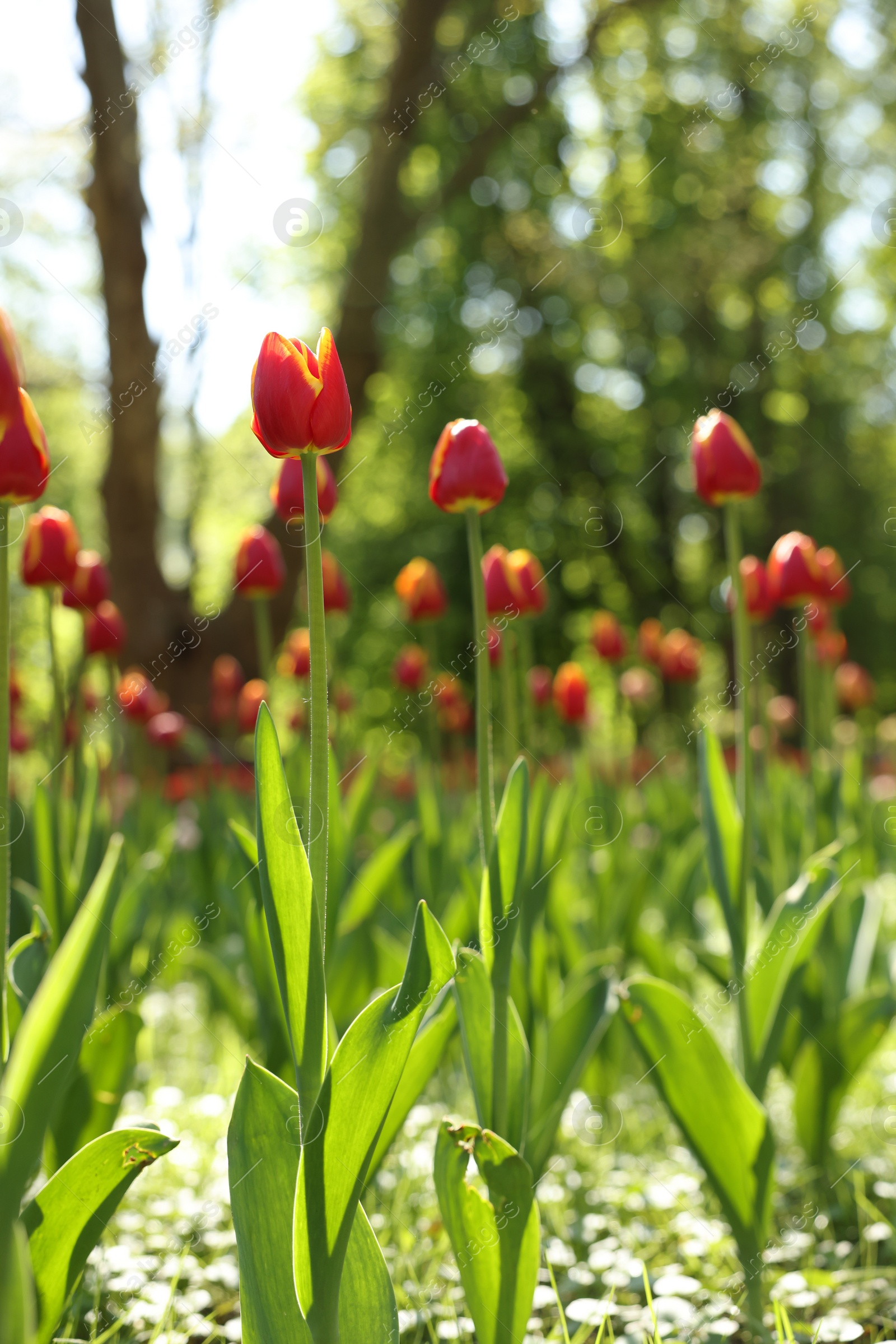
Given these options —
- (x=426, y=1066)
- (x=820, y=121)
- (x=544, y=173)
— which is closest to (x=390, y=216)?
(x=544, y=173)

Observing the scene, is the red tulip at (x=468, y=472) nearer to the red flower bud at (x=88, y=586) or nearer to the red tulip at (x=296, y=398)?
the red tulip at (x=296, y=398)

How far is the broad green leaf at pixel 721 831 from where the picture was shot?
173cm

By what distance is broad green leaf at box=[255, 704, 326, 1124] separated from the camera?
108 cm

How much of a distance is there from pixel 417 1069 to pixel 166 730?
2511mm

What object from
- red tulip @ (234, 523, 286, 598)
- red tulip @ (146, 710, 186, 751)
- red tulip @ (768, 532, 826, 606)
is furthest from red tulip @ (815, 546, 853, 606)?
red tulip @ (146, 710, 186, 751)

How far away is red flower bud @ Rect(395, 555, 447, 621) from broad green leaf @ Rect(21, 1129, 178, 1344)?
1.53 meters

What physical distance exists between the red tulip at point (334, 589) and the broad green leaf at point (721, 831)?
1010mm

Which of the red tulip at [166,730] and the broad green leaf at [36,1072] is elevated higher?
the red tulip at [166,730]

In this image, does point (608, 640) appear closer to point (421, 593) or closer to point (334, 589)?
point (421, 593)

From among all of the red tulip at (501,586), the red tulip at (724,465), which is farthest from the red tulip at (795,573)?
the red tulip at (501,586)

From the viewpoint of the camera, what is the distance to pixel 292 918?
43.4 inches

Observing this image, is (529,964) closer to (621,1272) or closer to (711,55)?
(621,1272)

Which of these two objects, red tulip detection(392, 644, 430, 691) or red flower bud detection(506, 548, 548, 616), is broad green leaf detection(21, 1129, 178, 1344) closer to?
red flower bud detection(506, 548, 548, 616)

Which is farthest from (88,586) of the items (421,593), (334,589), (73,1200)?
(73,1200)
